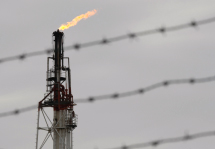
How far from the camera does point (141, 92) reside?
19203 millimetres

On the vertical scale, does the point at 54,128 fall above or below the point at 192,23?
above

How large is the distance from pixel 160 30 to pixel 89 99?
4248mm

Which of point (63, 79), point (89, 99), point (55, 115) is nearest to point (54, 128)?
point (55, 115)

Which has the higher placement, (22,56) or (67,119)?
(67,119)

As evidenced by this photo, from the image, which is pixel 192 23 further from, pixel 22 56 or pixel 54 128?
pixel 54 128

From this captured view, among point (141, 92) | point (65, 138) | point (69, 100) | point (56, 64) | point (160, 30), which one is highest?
point (56, 64)

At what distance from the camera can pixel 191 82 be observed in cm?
1878

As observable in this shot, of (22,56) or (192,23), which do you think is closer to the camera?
(192,23)

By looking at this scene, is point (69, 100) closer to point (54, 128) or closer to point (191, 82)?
point (54, 128)

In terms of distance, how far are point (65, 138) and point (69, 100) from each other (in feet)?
15.5

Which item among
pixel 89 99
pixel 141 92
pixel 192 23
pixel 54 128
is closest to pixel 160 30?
pixel 192 23

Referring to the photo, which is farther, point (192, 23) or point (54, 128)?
A: point (54, 128)

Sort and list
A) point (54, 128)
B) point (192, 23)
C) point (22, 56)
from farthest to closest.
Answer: point (54, 128) < point (22, 56) < point (192, 23)

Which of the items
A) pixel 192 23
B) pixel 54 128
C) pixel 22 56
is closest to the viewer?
pixel 192 23
